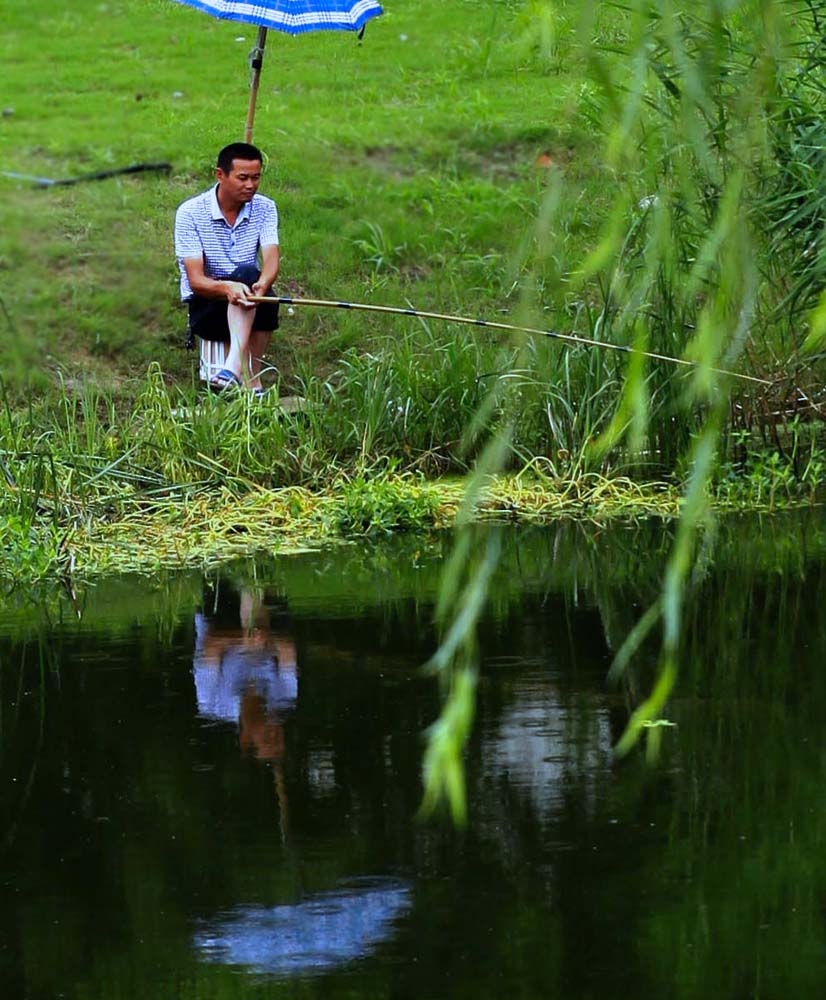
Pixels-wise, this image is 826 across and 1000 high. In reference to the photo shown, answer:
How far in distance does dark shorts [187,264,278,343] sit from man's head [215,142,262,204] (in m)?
0.39

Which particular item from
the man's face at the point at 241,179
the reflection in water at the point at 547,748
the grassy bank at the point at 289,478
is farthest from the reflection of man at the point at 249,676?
the man's face at the point at 241,179

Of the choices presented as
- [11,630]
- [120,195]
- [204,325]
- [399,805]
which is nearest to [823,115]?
[399,805]

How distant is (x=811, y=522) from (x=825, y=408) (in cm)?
103

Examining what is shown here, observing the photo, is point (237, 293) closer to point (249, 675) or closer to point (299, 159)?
point (249, 675)

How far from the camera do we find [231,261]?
10789 millimetres

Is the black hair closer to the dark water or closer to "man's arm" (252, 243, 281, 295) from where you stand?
"man's arm" (252, 243, 281, 295)

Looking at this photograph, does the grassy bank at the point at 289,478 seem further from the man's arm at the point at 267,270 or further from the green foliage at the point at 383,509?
the man's arm at the point at 267,270

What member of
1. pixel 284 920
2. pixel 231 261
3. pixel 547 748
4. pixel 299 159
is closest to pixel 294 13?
pixel 231 261

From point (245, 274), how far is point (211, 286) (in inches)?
11.4

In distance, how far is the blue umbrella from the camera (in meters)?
11.0

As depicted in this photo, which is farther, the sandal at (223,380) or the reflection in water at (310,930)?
the sandal at (223,380)

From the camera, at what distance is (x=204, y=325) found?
10.6m

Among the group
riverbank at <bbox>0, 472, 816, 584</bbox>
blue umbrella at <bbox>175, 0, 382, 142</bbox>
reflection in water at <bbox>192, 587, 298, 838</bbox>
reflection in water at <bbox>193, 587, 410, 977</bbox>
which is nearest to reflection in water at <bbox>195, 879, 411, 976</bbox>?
reflection in water at <bbox>193, 587, 410, 977</bbox>

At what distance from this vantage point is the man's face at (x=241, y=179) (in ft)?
34.8
